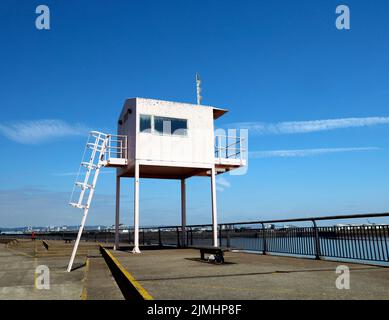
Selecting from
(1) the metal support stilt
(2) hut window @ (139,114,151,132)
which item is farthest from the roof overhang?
(2) hut window @ (139,114,151,132)

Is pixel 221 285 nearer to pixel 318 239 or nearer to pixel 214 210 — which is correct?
pixel 318 239

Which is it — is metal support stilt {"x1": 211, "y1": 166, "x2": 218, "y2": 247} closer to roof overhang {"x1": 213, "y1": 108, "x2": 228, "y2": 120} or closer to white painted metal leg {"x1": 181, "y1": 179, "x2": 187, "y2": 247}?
white painted metal leg {"x1": 181, "y1": 179, "x2": 187, "y2": 247}

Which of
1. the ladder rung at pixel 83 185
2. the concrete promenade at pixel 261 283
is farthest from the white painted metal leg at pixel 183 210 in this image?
the concrete promenade at pixel 261 283

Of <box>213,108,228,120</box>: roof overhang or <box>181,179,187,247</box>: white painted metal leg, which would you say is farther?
<box>181,179,187,247</box>: white painted metal leg

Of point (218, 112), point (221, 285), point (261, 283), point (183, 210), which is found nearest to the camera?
point (221, 285)

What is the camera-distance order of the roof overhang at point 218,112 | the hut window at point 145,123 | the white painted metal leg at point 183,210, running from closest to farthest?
the hut window at point 145,123 < the roof overhang at point 218,112 < the white painted metal leg at point 183,210

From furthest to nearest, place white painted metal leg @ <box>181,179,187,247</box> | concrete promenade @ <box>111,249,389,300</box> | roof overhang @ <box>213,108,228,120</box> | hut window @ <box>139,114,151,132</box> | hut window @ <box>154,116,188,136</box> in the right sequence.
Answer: white painted metal leg @ <box>181,179,187,247</box> → roof overhang @ <box>213,108,228,120</box> → hut window @ <box>154,116,188,136</box> → hut window @ <box>139,114,151,132</box> → concrete promenade @ <box>111,249,389,300</box>

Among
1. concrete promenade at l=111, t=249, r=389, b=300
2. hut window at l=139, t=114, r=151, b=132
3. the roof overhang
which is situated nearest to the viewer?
concrete promenade at l=111, t=249, r=389, b=300

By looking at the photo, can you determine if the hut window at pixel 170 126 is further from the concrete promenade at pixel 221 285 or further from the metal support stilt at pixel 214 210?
the concrete promenade at pixel 221 285

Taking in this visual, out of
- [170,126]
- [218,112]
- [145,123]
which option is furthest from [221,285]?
[218,112]

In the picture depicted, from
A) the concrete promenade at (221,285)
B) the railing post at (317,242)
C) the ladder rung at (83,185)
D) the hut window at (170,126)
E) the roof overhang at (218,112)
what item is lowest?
the concrete promenade at (221,285)
